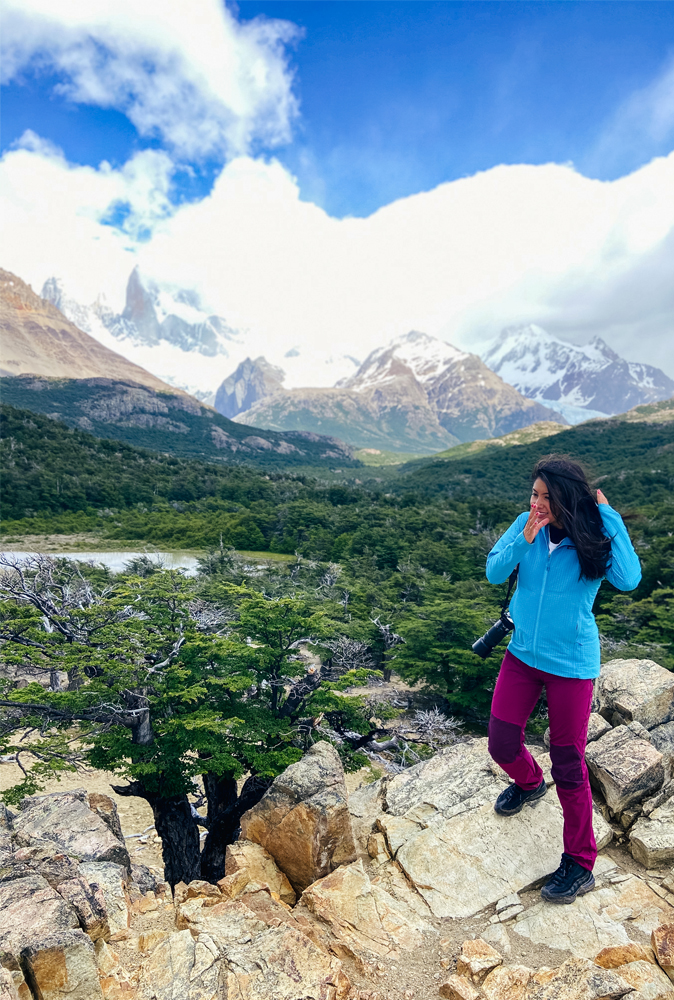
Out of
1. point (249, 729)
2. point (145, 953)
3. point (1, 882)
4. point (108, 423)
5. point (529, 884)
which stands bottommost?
point (249, 729)

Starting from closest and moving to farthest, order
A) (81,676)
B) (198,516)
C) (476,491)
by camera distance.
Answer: (81,676), (198,516), (476,491)

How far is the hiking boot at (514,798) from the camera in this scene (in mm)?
4758

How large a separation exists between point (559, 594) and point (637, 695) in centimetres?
414

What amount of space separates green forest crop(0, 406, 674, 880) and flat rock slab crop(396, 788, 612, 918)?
3094mm

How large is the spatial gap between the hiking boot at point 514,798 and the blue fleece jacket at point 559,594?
1.94m

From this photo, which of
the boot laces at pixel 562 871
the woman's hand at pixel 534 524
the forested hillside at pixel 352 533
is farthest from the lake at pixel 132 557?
the woman's hand at pixel 534 524

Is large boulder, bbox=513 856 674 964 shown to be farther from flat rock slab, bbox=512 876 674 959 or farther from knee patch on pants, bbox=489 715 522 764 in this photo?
knee patch on pants, bbox=489 715 522 764

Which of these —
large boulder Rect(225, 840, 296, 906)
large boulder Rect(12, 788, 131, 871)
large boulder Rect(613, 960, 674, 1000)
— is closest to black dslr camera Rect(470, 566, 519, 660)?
large boulder Rect(613, 960, 674, 1000)

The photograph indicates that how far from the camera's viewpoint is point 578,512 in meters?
3.44

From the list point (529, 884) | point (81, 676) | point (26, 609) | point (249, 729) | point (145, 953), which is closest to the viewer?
point (145, 953)

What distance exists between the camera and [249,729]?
831cm

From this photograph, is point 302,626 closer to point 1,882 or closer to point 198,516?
point 1,882

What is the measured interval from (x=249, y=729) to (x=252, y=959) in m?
5.00

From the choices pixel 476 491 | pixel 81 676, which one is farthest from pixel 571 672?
pixel 476 491
